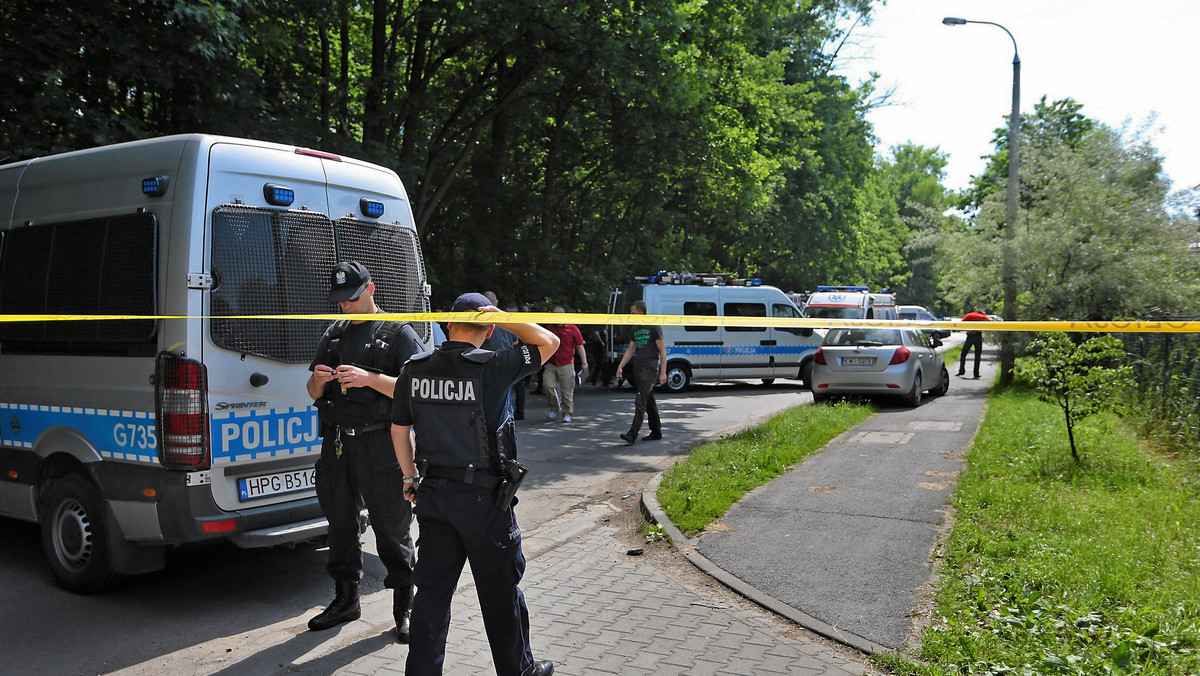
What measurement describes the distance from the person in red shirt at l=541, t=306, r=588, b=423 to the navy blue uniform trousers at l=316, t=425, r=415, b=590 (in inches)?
326

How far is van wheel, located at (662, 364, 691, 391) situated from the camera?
61.0 ft

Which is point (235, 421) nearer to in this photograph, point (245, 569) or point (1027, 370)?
point (245, 569)

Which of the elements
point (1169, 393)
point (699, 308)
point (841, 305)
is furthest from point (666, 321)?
point (841, 305)

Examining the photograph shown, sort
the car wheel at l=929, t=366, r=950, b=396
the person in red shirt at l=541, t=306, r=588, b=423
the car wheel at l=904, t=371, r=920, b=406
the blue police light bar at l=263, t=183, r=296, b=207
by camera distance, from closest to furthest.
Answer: the blue police light bar at l=263, t=183, r=296, b=207, the person in red shirt at l=541, t=306, r=588, b=423, the car wheel at l=904, t=371, r=920, b=406, the car wheel at l=929, t=366, r=950, b=396

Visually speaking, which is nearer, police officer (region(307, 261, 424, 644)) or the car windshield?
police officer (region(307, 261, 424, 644))

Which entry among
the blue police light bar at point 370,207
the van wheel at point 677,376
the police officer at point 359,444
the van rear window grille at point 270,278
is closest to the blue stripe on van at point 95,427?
the van rear window grille at point 270,278

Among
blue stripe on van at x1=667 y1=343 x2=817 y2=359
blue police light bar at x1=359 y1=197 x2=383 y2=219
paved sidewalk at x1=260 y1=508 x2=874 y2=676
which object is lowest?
paved sidewalk at x1=260 y1=508 x2=874 y2=676

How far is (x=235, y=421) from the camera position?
16.1ft

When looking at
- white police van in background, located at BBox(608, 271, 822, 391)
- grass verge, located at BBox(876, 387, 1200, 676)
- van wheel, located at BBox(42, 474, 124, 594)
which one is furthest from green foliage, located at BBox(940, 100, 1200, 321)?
van wheel, located at BBox(42, 474, 124, 594)

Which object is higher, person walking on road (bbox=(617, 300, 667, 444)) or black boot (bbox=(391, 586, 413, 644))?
person walking on road (bbox=(617, 300, 667, 444))

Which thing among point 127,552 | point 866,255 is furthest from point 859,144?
point 127,552

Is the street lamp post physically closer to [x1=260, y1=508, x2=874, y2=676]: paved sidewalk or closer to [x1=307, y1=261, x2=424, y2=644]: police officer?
[x1=260, y1=508, x2=874, y2=676]: paved sidewalk

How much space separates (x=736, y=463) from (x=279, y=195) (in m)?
5.00

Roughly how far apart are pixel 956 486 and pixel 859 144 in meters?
28.4
